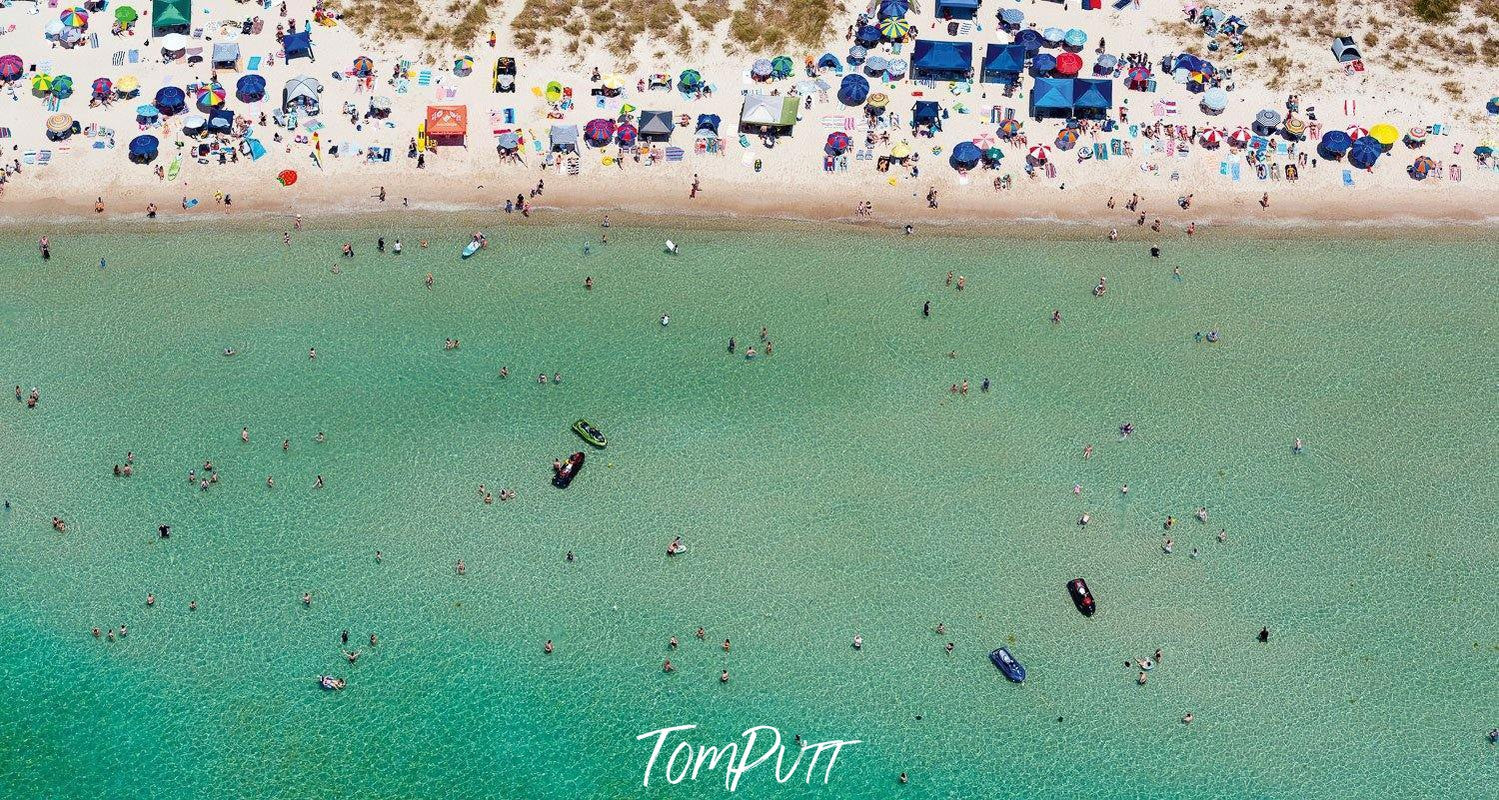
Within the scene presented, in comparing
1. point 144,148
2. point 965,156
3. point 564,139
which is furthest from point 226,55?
point 965,156

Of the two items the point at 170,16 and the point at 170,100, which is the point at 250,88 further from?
the point at 170,16

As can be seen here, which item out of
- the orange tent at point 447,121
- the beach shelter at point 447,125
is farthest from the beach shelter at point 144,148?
the orange tent at point 447,121

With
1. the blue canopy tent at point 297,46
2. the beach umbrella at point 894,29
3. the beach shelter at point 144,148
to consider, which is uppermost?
the beach umbrella at point 894,29

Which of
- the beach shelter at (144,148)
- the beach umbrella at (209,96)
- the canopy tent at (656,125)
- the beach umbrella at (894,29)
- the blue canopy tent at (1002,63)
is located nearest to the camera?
the beach shelter at (144,148)

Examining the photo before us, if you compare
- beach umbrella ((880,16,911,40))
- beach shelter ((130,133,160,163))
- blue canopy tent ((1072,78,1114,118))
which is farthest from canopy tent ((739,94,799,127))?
beach shelter ((130,133,160,163))

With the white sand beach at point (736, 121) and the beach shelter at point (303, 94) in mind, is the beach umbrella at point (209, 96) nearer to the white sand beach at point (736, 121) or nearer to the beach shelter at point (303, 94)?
the white sand beach at point (736, 121)

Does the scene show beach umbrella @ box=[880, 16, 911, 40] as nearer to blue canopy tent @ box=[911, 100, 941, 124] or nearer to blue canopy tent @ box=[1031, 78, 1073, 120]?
blue canopy tent @ box=[911, 100, 941, 124]

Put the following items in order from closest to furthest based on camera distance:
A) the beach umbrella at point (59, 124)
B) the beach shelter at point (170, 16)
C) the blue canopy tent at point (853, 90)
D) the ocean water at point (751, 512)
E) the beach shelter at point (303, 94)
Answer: the ocean water at point (751, 512)
the beach umbrella at point (59, 124)
the beach shelter at point (303, 94)
the blue canopy tent at point (853, 90)
the beach shelter at point (170, 16)
